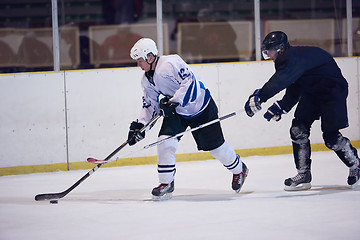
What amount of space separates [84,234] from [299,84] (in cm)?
166

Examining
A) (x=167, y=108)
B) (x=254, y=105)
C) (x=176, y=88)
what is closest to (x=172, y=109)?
(x=167, y=108)

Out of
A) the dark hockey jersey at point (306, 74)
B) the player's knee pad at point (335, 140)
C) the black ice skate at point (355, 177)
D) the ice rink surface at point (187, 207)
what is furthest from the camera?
the black ice skate at point (355, 177)

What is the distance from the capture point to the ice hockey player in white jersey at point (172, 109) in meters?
3.93

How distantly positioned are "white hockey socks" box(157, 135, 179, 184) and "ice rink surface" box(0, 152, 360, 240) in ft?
0.47

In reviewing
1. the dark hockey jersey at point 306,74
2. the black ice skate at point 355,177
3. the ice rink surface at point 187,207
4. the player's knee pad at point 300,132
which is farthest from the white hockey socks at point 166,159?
the black ice skate at point 355,177

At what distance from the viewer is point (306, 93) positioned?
4.04m

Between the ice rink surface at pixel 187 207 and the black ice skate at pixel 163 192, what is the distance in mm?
58

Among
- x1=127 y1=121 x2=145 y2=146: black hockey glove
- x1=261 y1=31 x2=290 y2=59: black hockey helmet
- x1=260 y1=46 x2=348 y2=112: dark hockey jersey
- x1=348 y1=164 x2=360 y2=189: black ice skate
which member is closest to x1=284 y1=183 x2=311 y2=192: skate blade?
x1=348 y1=164 x2=360 y2=189: black ice skate

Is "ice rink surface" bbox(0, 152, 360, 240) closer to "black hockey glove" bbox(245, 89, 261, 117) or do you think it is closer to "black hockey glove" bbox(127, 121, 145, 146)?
"black hockey glove" bbox(127, 121, 145, 146)

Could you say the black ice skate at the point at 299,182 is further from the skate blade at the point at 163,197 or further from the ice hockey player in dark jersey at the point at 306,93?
the skate blade at the point at 163,197

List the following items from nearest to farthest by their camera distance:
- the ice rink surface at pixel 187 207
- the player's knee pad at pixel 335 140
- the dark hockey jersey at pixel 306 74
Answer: the ice rink surface at pixel 187 207 → the dark hockey jersey at pixel 306 74 → the player's knee pad at pixel 335 140

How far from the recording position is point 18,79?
212 inches

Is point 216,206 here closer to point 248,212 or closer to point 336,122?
point 248,212

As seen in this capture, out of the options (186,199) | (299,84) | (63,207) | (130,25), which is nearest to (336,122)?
(299,84)
